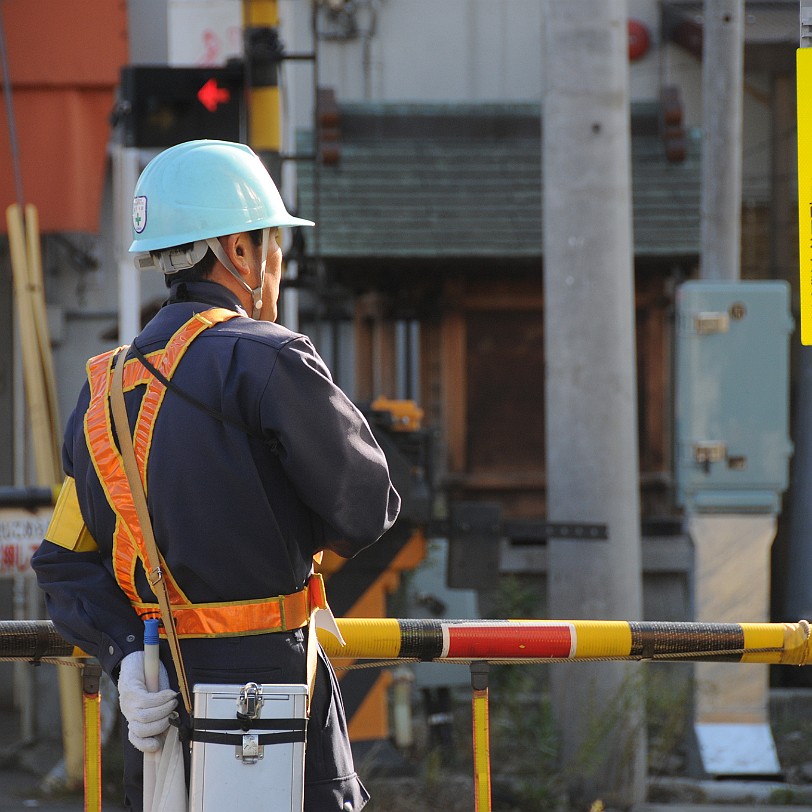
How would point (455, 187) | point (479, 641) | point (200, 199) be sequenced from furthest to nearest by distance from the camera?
point (455, 187), point (479, 641), point (200, 199)

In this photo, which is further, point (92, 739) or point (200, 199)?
point (92, 739)

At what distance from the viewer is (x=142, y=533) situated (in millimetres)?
2230

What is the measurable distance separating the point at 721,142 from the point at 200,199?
18.6 ft

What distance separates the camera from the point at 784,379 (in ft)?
20.0

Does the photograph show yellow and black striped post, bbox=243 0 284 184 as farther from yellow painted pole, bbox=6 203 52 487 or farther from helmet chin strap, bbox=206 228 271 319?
helmet chin strap, bbox=206 228 271 319

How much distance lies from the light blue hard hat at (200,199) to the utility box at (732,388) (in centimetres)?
394

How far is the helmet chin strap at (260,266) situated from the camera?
7.72ft

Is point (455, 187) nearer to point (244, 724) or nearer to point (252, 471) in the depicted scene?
point (252, 471)

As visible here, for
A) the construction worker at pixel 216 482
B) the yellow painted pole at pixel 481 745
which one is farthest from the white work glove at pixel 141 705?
the yellow painted pole at pixel 481 745

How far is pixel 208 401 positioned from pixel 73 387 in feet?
22.3

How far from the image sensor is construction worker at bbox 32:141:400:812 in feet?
7.20

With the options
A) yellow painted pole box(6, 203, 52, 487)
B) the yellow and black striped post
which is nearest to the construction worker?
the yellow and black striped post

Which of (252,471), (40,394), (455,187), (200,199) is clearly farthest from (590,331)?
(455,187)

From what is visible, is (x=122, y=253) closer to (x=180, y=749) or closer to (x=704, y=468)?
(x=704, y=468)
